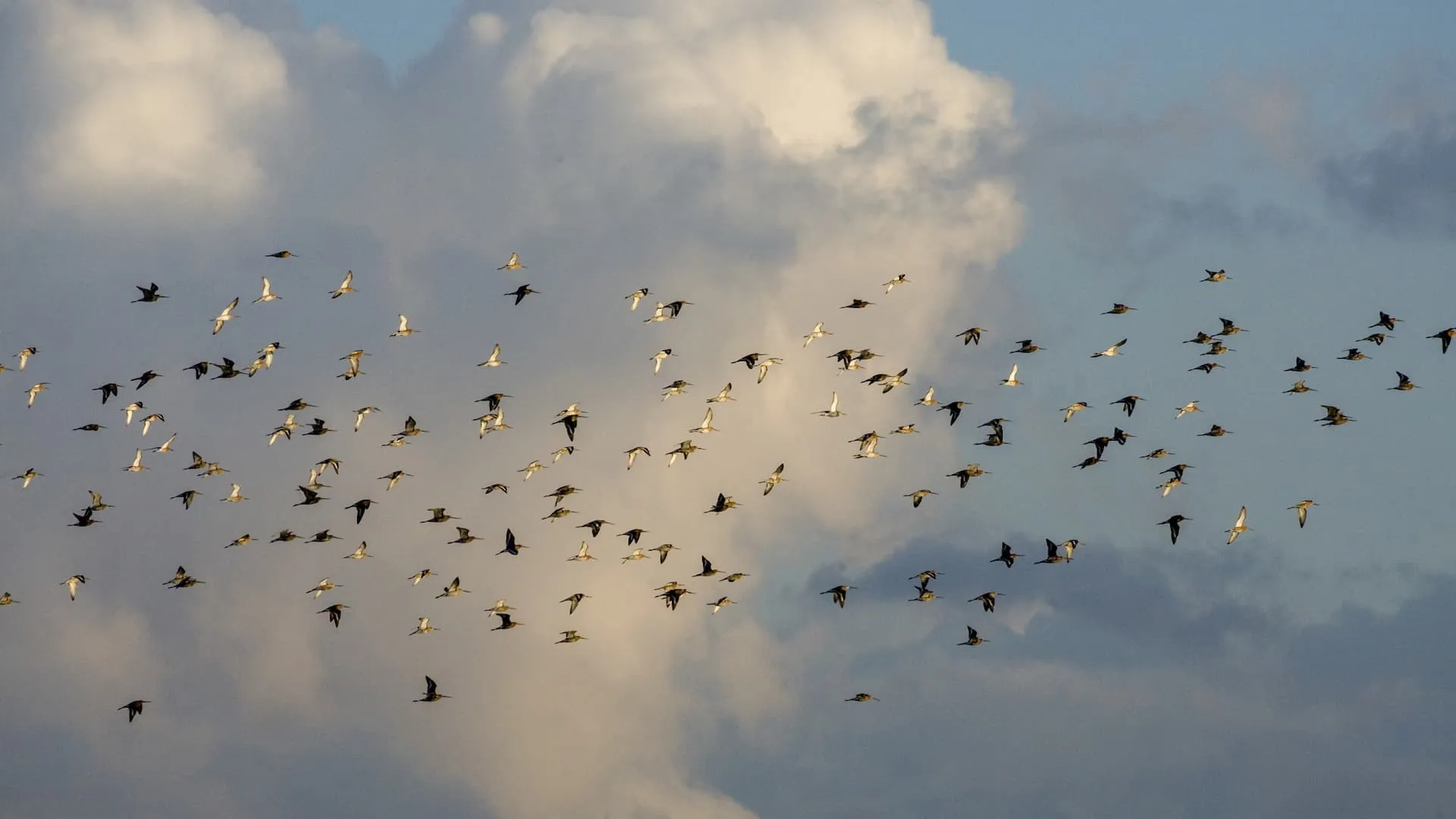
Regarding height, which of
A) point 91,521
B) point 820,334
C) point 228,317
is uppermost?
point 820,334

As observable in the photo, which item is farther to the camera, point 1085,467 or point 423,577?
point 423,577

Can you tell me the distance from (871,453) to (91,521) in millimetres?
52534

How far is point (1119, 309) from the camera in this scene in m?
163

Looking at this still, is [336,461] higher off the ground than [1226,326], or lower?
lower

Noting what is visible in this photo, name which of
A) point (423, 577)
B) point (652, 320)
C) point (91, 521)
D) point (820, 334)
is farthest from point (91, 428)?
point (820, 334)

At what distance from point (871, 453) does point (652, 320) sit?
57.5 feet

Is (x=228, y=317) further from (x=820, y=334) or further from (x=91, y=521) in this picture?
(x=820, y=334)

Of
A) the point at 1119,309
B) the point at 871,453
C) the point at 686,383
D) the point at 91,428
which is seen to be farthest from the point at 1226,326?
the point at 91,428

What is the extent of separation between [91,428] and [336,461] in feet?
55.1

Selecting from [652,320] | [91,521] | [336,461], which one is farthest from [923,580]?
[91,521]

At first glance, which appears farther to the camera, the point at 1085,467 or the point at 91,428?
the point at 91,428

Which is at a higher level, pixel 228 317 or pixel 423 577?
pixel 228 317

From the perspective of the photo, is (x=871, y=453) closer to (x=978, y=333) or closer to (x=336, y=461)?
(x=978, y=333)

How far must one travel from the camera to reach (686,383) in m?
174
